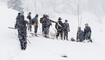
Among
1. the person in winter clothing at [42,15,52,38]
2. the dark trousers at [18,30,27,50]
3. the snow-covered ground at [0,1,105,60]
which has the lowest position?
the snow-covered ground at [0,1,105,60]

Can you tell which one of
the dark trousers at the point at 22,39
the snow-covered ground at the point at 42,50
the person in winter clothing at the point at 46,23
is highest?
the person in winter clothing at the point at 46,23

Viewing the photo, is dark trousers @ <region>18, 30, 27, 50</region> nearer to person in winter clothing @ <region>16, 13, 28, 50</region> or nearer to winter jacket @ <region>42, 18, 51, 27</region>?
person in winter clothing @ <region>16, 13, 28, 50</region>

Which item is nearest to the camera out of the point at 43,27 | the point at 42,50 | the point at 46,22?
the point at 42,50

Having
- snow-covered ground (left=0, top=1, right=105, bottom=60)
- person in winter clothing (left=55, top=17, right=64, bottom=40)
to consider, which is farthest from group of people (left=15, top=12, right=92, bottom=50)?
snow-covered ground (left=0, top=1, right=105, bottom=60)

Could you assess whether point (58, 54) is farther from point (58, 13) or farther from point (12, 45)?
point (58, 13)

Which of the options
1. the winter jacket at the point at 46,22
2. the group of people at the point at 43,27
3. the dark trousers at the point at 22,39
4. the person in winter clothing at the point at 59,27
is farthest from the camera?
the person in winter clothing at the point at 59,27

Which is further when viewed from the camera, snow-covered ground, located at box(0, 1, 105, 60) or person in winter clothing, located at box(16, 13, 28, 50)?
person in winter clothing, located at box(16, 13, 28, 50)

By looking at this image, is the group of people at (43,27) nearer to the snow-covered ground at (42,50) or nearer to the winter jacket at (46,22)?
the winter jacket at (46,22)

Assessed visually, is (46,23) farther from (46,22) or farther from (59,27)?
(59,27)

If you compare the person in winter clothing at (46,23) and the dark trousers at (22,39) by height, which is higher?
the person in winter clothing at (46,23)

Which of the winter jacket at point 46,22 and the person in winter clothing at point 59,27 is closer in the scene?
the winter jacket at point 46,22

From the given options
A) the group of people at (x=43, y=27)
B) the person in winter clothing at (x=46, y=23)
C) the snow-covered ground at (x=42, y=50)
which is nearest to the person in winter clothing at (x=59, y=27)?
the group of people at (x=43, y=27)

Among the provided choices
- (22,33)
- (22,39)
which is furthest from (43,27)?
(22,39)
